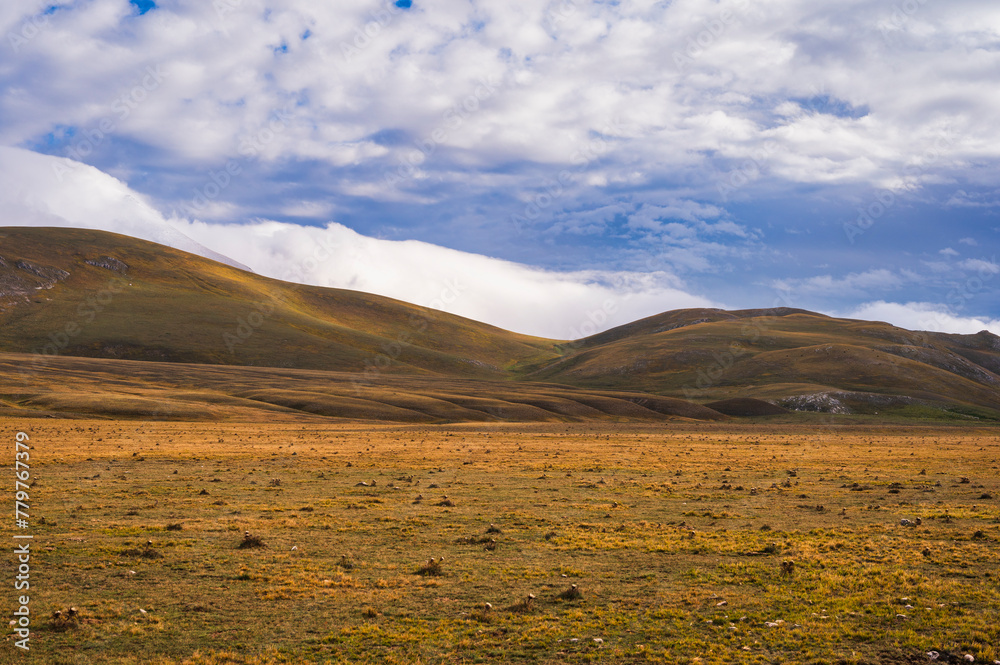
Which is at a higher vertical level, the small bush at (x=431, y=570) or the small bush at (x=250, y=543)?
the small bush at (x=431, y=570)

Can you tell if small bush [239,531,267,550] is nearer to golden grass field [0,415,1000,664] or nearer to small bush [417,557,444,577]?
golden grass field [0,415,1000,664]

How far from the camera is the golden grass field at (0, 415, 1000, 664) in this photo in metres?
13.3

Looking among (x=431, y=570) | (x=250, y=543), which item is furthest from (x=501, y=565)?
(x=250, y=543)

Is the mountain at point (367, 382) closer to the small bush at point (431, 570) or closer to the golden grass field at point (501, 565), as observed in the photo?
the golden grass field at point (501, 565)

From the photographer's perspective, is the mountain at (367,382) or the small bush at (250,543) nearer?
the small bush at (250,543)

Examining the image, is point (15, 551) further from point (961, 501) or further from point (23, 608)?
point (961, 501)

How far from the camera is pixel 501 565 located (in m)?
19.4

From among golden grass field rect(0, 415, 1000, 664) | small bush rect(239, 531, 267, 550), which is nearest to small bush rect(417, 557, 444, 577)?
golden grass field rect(0, 415, 1000, 664)

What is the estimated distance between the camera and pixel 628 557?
68.1 feet

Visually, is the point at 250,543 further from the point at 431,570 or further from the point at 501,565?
the point at 501,565

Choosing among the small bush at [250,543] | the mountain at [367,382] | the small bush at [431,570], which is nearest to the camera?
the small bush at [431,570]

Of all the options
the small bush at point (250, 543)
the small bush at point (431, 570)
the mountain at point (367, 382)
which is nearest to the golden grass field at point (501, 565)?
the small bush at point (431, 570)

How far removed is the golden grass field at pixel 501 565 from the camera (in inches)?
523

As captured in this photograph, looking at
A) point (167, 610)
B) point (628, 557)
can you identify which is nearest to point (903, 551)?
point (628, 557)
